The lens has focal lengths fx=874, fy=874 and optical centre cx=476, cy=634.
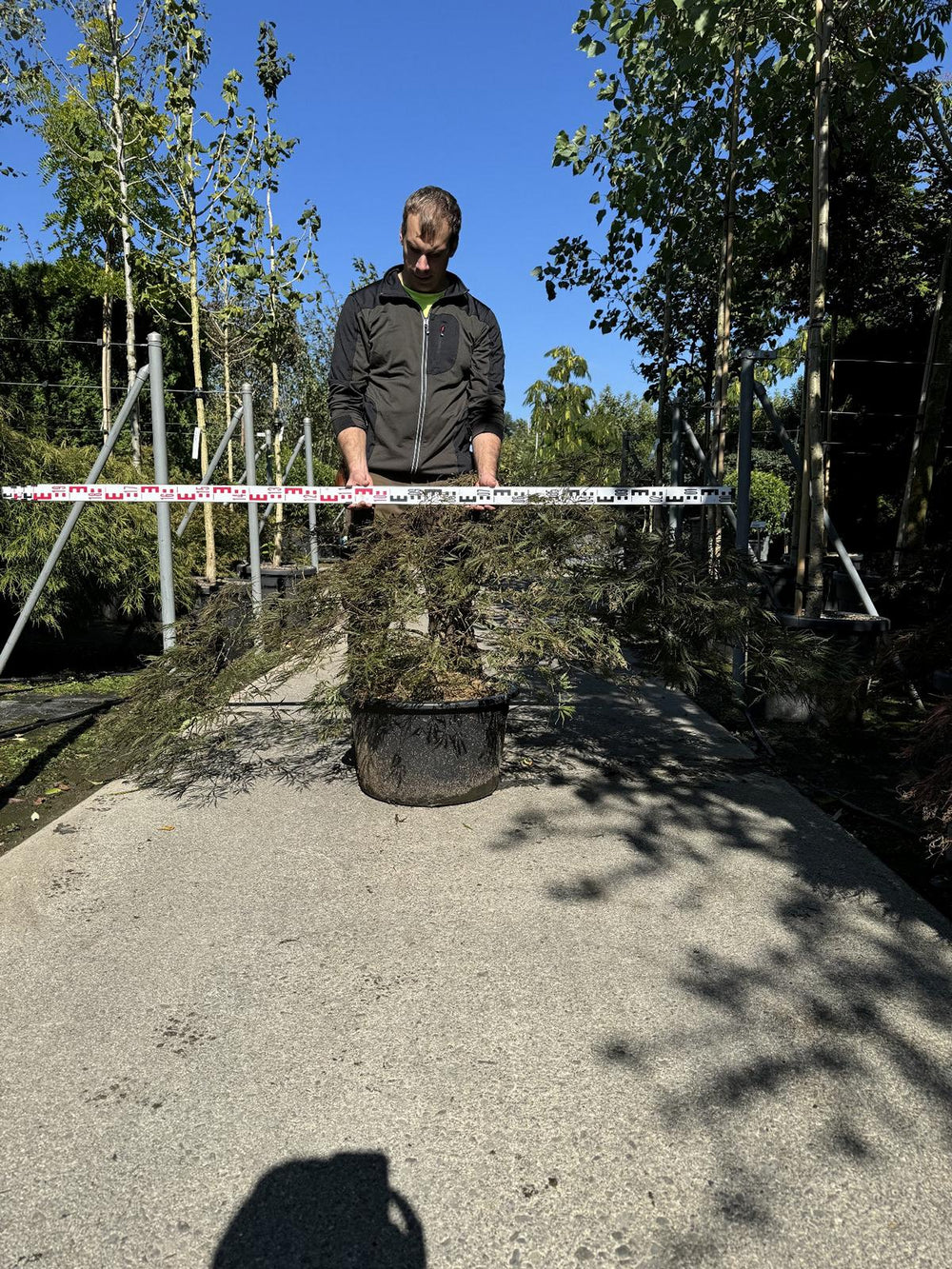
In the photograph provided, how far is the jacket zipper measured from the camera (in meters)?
3.67

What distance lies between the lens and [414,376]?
3695 mm

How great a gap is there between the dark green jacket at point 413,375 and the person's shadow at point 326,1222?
2756 millimetres

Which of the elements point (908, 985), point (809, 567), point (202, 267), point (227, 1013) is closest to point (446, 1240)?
point (227, 1013)

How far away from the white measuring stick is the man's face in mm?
849

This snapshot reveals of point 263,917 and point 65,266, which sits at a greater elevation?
point 65,266

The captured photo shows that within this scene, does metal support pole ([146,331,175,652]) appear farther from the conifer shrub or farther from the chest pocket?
the chest pocket

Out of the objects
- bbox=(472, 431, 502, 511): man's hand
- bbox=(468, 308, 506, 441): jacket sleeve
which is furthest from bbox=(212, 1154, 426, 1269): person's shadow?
bbox=(468, 308, 506, 441): jacket sleeve

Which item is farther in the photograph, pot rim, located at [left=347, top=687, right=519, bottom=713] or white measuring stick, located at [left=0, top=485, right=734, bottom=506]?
white measuring stick, located at [left=0, top=485, right=734, bottom=506]

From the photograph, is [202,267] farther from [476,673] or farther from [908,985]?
[908,985]

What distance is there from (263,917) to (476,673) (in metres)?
1.34

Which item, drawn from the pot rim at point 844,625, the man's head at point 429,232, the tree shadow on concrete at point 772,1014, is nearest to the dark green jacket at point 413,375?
the man's head at point 429,232

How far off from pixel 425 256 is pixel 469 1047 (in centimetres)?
292

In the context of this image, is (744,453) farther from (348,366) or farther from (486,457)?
(348,366)

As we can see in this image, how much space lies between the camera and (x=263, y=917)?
8.59ft
